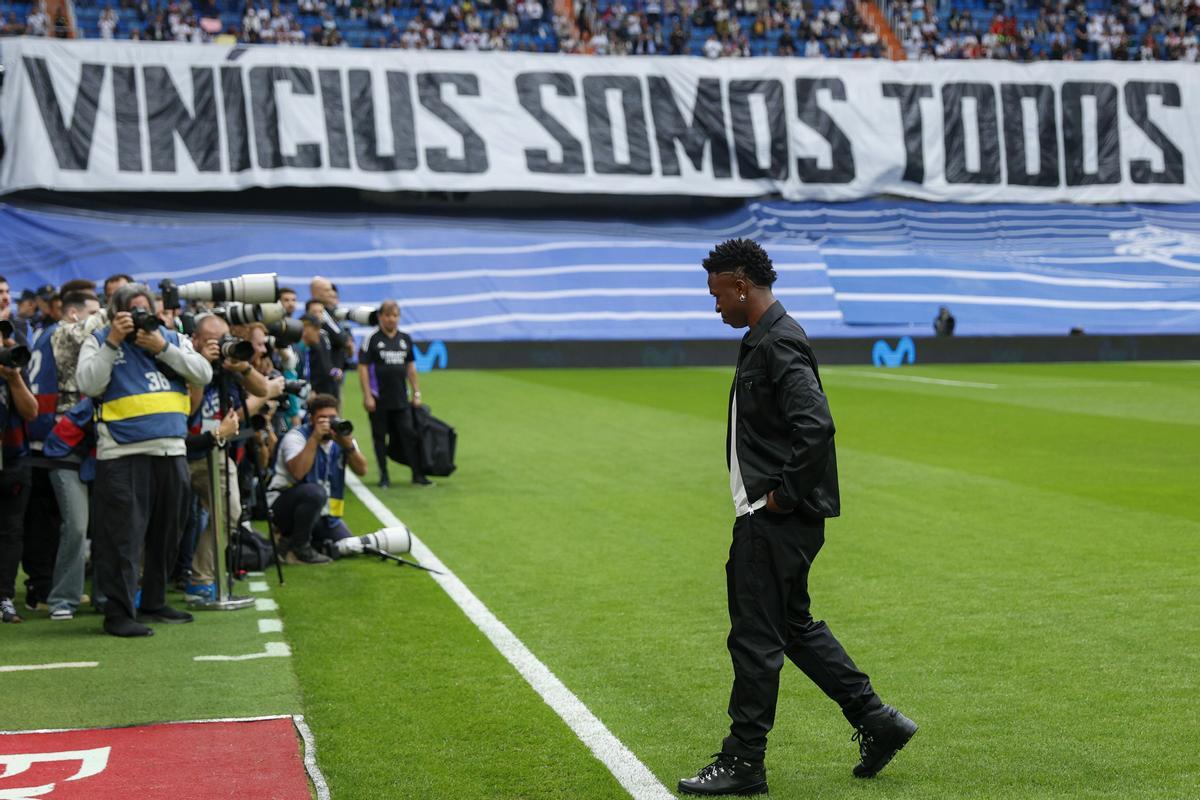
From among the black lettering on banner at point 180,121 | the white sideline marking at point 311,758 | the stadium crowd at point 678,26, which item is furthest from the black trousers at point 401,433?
the stadium crowd at point 678,26

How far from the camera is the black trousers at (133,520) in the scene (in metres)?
8.66

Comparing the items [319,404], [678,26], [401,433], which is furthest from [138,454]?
[678,26]

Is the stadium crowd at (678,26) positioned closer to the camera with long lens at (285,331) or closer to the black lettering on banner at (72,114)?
the black lettering on banner at (72,114)

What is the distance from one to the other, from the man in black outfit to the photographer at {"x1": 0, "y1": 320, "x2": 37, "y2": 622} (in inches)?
196

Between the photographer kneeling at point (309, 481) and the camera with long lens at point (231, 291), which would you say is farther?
the photographer kneeling at point (309, 481)

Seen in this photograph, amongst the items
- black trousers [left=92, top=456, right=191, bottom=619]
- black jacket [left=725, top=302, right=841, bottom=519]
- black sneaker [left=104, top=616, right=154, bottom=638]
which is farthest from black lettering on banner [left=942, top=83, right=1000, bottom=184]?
black jacket [left=725, top=302, right=841, bottom=519]

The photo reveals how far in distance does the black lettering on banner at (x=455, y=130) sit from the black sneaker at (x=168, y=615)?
31.3 metres

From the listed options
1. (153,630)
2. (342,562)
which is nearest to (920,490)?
(342,562)

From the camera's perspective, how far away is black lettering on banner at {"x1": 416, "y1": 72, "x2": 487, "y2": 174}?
39.8m

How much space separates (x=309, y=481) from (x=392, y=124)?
2923 cm

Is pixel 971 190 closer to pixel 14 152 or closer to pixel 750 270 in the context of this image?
pixel 14 152

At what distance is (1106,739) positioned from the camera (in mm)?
6457

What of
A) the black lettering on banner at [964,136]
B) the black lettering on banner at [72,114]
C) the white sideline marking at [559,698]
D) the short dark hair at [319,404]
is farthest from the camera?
the black lettering on banner at [964,136]

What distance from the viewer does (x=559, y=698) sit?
24.1 feet
